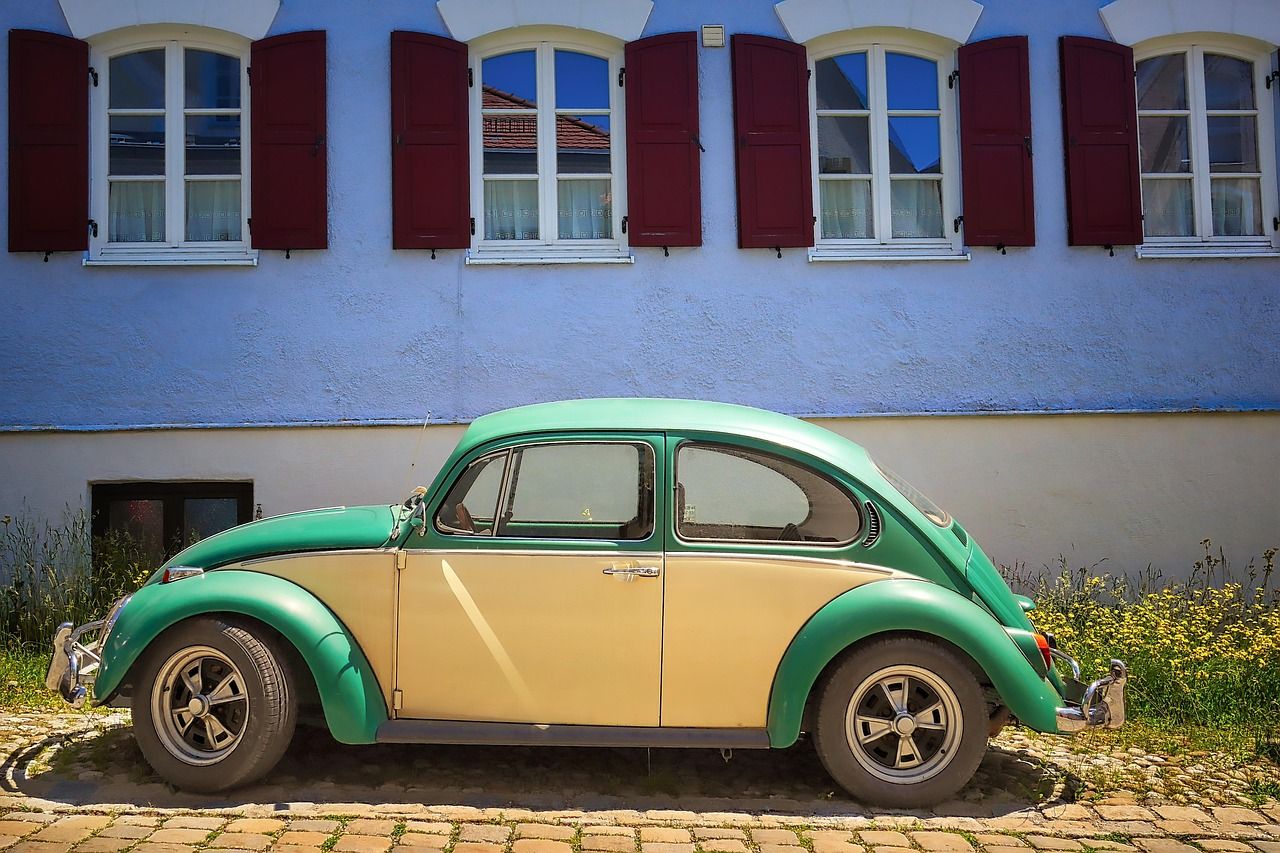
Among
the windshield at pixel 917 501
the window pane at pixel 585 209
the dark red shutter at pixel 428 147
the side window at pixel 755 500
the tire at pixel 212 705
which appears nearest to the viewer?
the tire at pixel 212 705

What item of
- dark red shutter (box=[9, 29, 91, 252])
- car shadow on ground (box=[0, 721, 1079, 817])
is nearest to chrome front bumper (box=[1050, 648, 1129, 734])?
car shadow on ground (box=[0, 721, 1079, 817])

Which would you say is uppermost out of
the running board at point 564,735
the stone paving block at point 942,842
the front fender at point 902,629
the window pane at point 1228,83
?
the window pane at point 1228,83

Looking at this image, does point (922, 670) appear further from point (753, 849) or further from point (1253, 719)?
point (1253, 719)

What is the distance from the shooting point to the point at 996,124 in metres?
8.43

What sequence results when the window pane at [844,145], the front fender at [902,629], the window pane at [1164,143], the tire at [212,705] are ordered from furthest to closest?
the window pane at [1164,143] → the window pane at [844,145] → the tire at [212,705] → the front fender at [902,629]

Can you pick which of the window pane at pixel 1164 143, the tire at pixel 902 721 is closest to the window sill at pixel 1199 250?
the window pane at pixel 1164 143

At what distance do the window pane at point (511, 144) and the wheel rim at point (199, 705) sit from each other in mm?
5171

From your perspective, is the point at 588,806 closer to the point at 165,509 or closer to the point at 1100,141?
the point at 165,509

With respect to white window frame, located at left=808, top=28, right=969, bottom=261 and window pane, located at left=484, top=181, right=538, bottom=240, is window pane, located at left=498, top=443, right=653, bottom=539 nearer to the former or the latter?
window pane, located at left=484, top=181, right=538, bottom=240

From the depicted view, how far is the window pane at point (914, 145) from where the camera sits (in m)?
8.62

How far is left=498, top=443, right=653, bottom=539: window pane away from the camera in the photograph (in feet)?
14.3

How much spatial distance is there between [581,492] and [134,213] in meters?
5.62

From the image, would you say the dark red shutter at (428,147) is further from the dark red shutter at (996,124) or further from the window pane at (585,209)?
the dark red shutter at (996,124)

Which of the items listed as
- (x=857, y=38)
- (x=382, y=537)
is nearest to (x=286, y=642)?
(x=382, y=537)
